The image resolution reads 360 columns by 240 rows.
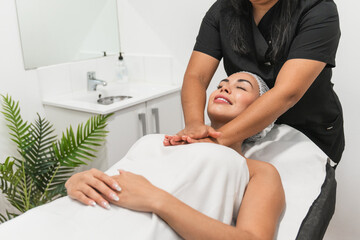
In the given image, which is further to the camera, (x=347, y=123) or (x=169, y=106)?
(x=169, y=106)

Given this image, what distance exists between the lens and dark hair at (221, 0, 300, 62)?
1407mm

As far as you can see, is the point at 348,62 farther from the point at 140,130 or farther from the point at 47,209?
the point at 47,209

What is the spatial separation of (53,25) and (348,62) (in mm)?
1773

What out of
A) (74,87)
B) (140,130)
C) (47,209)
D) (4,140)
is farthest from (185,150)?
(74,87)

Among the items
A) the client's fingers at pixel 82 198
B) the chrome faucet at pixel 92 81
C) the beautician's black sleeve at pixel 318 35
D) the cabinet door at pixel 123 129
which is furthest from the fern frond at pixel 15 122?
the beautician's black sleeve at pixel 318 35

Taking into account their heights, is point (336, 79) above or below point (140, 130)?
above

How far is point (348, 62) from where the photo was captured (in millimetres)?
2092

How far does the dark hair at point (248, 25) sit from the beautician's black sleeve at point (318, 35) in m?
0.06

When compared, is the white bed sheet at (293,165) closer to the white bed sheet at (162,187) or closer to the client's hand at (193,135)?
the white bed sheet at (162,187)

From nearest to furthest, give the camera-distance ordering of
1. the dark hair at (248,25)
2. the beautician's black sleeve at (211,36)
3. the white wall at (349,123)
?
the dark hair at (248,25) → the beautician's black sleeve at (211,36) → the white wall at (349,123)

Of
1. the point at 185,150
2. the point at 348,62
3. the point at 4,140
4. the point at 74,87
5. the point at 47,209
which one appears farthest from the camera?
the point at 74,87

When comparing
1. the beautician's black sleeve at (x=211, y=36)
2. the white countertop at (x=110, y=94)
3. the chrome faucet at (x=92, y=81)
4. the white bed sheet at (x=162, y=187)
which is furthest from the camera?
the chrome faucet at (x=92, y=81)

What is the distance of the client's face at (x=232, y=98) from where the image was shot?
56.1 inches

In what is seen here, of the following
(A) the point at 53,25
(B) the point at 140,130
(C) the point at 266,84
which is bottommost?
(B) the point at 140,130
